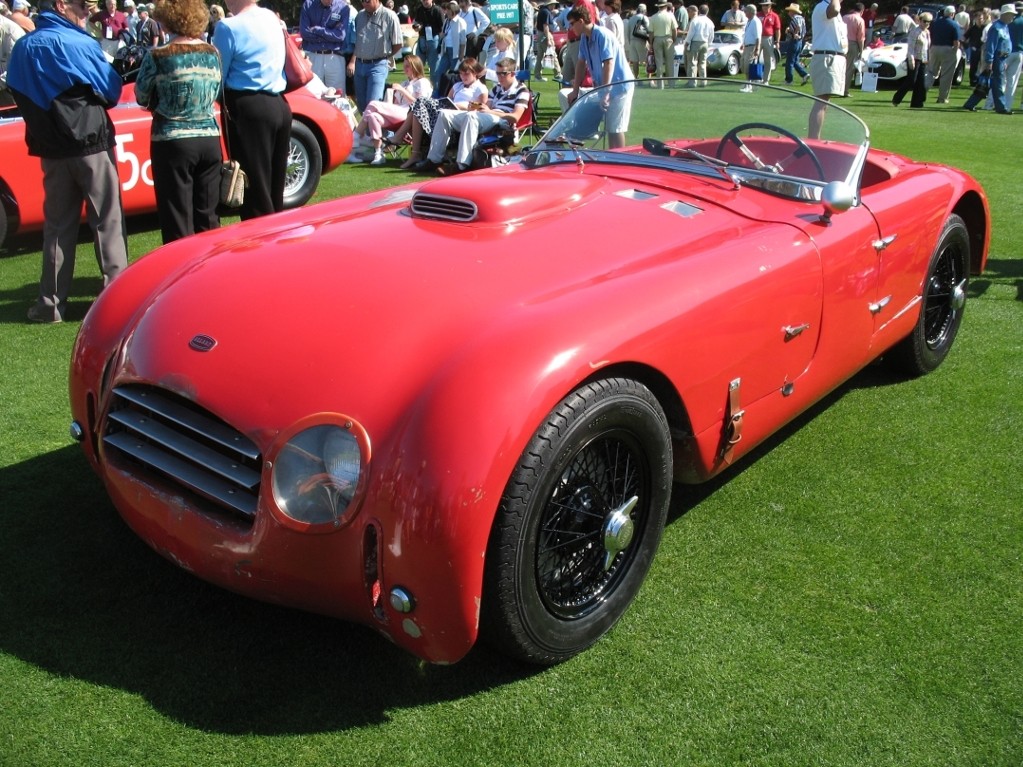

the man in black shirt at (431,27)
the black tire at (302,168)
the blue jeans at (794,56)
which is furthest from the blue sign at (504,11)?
the blue jeans at (794,56)

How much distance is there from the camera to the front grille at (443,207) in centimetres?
327

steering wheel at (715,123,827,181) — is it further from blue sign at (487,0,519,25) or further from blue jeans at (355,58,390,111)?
blue sign at (487,0,519,25)

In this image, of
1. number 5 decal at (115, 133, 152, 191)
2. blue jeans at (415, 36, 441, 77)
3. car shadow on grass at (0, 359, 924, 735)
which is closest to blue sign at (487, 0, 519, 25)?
blue jeans at (415, 36, 441, 77)

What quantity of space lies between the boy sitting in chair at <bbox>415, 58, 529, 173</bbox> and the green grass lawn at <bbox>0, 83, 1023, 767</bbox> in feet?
21.9

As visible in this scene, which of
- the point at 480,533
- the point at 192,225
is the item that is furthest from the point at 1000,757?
the point at 192,225

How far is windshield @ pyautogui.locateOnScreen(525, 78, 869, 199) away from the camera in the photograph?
12.7 ft

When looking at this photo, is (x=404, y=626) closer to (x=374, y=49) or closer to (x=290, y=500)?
(x=290, y=500)

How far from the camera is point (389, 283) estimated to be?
110 inches

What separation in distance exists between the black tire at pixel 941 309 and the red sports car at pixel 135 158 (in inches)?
203

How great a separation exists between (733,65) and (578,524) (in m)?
24.3

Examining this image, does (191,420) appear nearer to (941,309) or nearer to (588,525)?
(588,525)

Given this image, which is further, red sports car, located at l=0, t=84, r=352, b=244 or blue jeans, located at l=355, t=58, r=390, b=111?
blue jeans, located at l=355, t=58, r=390, b=111

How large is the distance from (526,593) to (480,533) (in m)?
0.29

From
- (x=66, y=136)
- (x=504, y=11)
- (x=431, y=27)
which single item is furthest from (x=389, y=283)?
(x=431, y=27)
